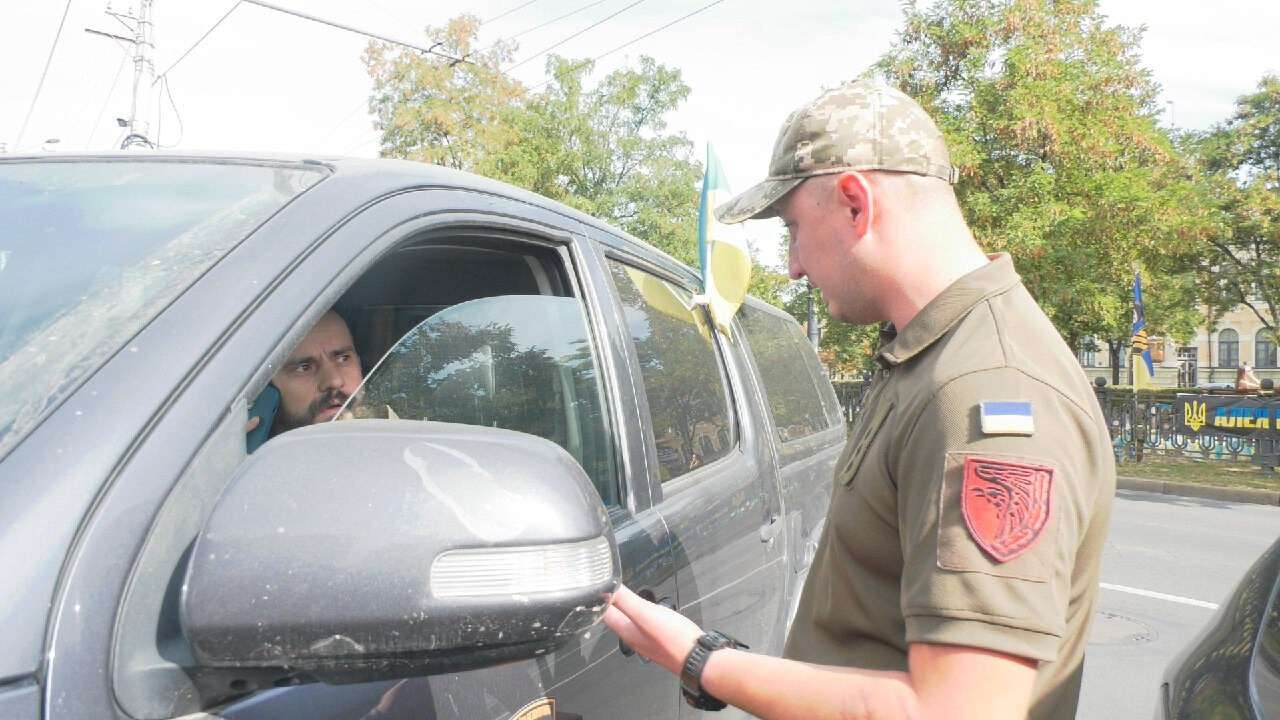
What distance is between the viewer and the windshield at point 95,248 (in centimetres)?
114

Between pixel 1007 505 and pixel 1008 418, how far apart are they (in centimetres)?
11

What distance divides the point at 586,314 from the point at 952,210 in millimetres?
849

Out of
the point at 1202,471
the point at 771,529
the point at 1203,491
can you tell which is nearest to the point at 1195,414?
the point at 1202,471

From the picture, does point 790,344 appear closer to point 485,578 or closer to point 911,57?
point 485,578

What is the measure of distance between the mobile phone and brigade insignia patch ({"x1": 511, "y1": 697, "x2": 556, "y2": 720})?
21.5 inches

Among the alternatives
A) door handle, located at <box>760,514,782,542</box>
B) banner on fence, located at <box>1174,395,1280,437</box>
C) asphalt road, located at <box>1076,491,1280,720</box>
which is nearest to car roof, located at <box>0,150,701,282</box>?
door handle, located at <box>760,514,782,542</box>

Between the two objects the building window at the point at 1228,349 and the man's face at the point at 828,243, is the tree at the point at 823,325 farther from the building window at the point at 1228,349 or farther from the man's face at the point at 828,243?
the building window at the point at 1228,349

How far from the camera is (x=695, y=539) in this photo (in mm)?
2271

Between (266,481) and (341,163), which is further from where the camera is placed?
(341,163)

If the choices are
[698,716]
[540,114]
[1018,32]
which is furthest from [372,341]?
[540,114]

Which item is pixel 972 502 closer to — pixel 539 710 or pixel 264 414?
pixel 539 710

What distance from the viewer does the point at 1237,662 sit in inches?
69.4

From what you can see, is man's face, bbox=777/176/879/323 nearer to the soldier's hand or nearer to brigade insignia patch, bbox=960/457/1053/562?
brigade insignia patch, bbox=960/457/1053/562

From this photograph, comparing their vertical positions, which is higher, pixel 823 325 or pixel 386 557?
pixel 386 557
